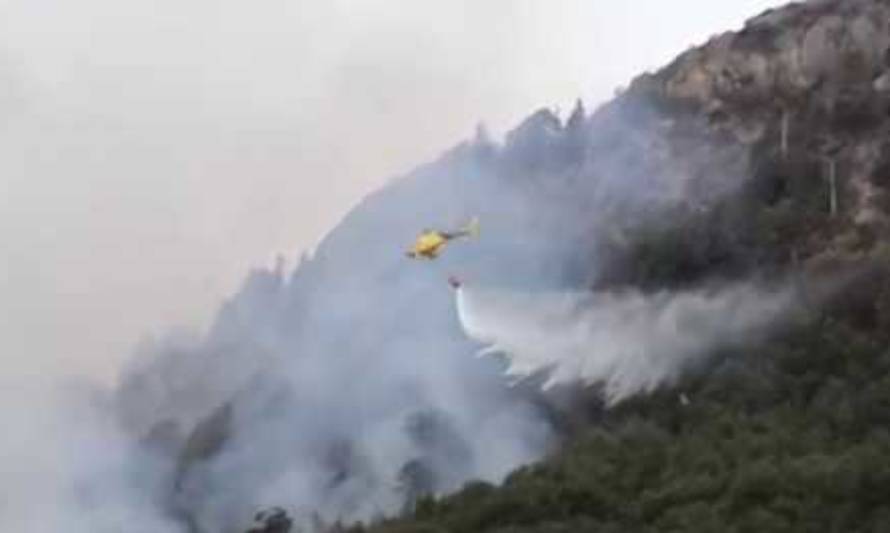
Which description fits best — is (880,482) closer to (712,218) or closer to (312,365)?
(712,218)

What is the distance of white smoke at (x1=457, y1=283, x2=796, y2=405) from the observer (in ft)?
352

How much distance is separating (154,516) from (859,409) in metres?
45.0

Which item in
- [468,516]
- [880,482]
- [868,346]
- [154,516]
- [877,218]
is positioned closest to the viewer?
[880,482]

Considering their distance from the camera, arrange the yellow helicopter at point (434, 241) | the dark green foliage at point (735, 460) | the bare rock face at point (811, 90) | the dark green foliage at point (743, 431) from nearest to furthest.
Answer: the dark green foliage at point (735, 460) → the dark green foliage at point (743, 431) → the bare rock face at point (811, 90) → the yellow helicopter at point (434, 241)

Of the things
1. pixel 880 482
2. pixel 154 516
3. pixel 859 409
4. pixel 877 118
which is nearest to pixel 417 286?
pixel 154 516

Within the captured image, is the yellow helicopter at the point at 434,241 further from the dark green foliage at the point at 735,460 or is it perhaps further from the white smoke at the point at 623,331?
the dark green foliage at the point at 735,460

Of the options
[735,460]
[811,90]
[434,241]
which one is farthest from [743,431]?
[811,90]

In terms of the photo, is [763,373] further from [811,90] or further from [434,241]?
[811,90]

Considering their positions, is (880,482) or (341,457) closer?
(880,482)

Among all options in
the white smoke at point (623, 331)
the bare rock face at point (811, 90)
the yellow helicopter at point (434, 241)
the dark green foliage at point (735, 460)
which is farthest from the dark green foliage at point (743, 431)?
the yellow helicopter at point (434, 241)

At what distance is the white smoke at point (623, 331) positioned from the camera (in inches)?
4223

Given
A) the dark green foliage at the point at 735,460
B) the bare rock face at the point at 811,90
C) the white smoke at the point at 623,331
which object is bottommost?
the dark green foliage at the point at 735,460

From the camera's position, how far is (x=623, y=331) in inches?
4382

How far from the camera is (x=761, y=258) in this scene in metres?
110
